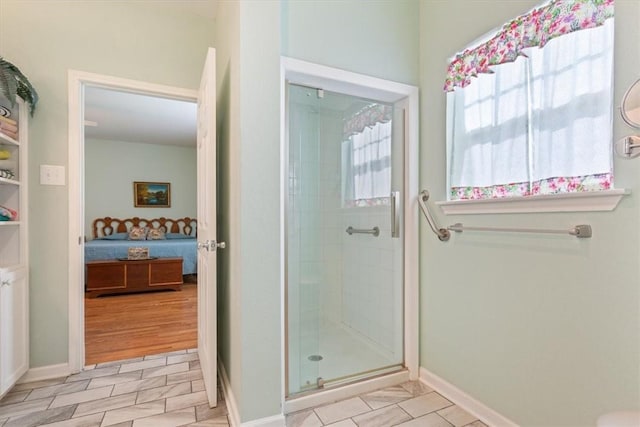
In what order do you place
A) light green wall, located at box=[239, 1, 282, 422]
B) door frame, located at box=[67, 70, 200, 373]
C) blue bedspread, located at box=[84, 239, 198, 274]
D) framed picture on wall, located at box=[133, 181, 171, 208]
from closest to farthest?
1. light green wall, located at box=[239, 1, 282, 422]
2. door frame, located at box=[67, 70, 200, 373]
3. blue bedspread, located at box=[84, 239, 198, 274]
4. framed picture on wall, located at box=[133, 181, 171, 208]

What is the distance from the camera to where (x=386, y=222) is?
2268 mm

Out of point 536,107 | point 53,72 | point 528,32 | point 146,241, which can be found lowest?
point 146,241

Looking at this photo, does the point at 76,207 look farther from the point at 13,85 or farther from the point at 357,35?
the point at 357,35

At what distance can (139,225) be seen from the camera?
6.34 meters

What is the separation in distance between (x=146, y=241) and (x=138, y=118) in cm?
199

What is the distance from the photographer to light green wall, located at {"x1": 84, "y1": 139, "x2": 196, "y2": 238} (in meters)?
6.04

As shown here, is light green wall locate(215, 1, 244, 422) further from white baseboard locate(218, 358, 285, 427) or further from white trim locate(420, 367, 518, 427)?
white trim locate(420, 367, 518, 427)

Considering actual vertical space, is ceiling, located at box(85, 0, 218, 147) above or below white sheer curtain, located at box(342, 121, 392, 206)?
above

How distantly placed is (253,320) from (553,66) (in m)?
1.70

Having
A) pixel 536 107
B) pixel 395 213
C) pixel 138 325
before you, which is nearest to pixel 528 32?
pixel 536 107

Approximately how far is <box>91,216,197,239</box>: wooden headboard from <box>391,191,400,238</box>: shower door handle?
5.47m

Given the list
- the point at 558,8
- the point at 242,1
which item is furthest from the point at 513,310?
the point at 242,1

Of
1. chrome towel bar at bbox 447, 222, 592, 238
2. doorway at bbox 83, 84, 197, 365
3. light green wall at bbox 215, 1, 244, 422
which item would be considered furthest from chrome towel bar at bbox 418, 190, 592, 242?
doorway at bbox 83, 84, 197, 365

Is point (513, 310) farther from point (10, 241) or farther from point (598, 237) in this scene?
point (10, 241)
